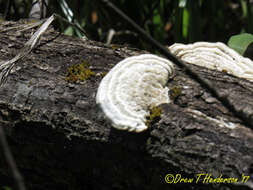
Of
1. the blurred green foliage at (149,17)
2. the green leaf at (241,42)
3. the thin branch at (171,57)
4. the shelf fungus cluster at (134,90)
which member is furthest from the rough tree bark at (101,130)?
the blurred green foliage at (149,17)

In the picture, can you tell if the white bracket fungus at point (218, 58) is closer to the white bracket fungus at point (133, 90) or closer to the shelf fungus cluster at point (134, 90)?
the shelf fungus cluster at point (134, 90)

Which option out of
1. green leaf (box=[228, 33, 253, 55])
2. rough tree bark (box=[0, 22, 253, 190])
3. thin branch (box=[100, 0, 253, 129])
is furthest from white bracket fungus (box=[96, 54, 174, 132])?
green leaf (box=[228, 33, 253, 55])

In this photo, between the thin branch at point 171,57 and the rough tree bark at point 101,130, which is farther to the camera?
the rough tree bark at point 101,130

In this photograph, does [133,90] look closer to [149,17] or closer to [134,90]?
[134,90]

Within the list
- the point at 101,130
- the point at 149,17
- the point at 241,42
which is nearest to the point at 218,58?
the point at 241,42

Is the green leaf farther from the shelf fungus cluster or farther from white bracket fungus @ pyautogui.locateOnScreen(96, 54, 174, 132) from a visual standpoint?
white bracket fungus @ pyautogui.locateOnScreen(96, 54, 174, 132)

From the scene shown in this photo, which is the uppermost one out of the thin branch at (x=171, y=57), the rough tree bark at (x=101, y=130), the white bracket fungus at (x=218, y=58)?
the thin branch at (x=171, y=57)

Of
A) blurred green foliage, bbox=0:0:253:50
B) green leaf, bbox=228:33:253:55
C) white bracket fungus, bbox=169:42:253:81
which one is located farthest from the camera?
blurred green foliage, bbox=0:0:253:50
